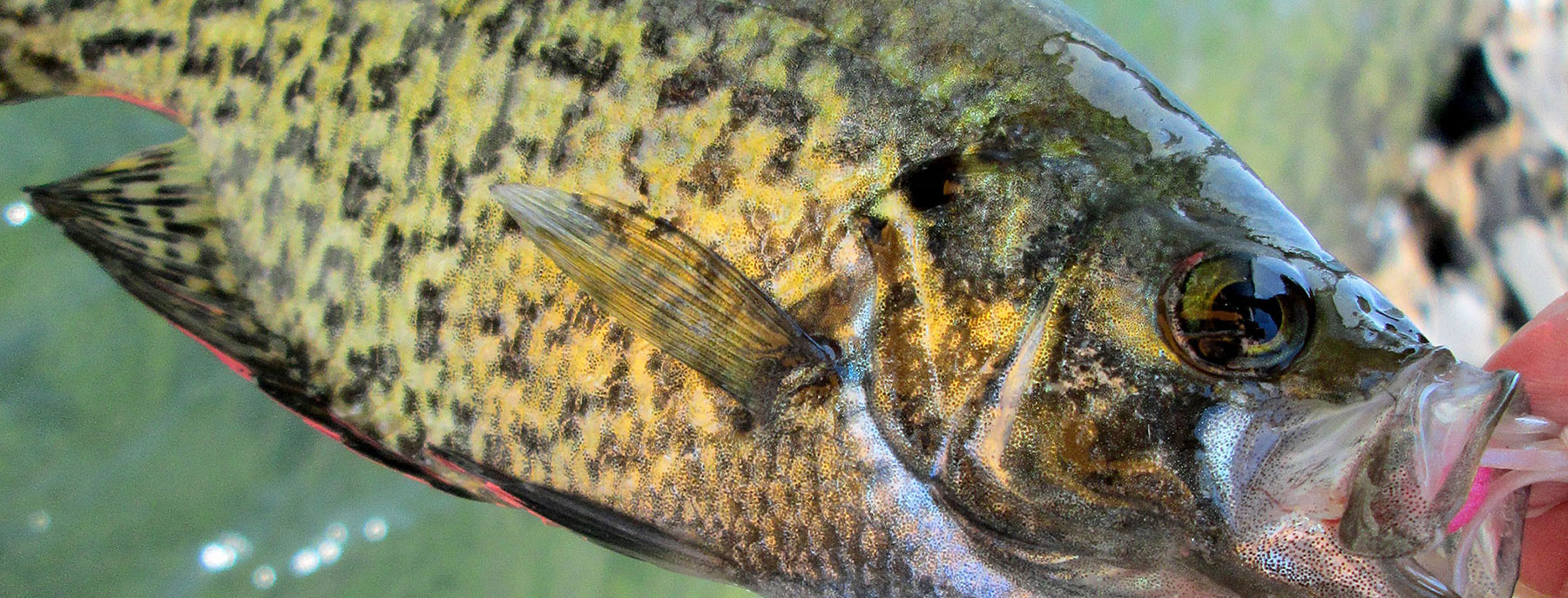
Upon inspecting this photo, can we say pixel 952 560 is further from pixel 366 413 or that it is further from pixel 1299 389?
pixel 366 413

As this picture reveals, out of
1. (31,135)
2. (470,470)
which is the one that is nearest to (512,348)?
(470,470)

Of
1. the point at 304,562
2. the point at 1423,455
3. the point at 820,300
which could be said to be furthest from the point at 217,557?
the point at 1423,455

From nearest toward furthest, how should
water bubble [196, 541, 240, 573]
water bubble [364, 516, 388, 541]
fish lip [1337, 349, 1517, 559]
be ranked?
1. fish lip [1337, 349, 1517, 559]
2. water bubble [196, 541, 240, 573]
3. water bubble [364, 516, 388, 541]

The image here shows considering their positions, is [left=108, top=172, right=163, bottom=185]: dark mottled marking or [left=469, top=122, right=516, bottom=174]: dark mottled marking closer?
[left=469, top=122, right=516, bottom=174]: dark mottled marking

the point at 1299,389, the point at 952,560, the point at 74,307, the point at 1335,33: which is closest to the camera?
the point at 1299,389

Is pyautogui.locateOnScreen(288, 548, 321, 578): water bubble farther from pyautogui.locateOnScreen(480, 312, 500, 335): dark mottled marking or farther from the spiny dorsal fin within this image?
the spiny dorsal fin

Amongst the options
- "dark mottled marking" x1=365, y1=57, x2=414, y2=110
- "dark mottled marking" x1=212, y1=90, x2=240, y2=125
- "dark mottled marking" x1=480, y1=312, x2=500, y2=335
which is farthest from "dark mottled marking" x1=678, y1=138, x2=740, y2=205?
"dark mottled marking" x1=212, y1=90, x2=240, y2=125
